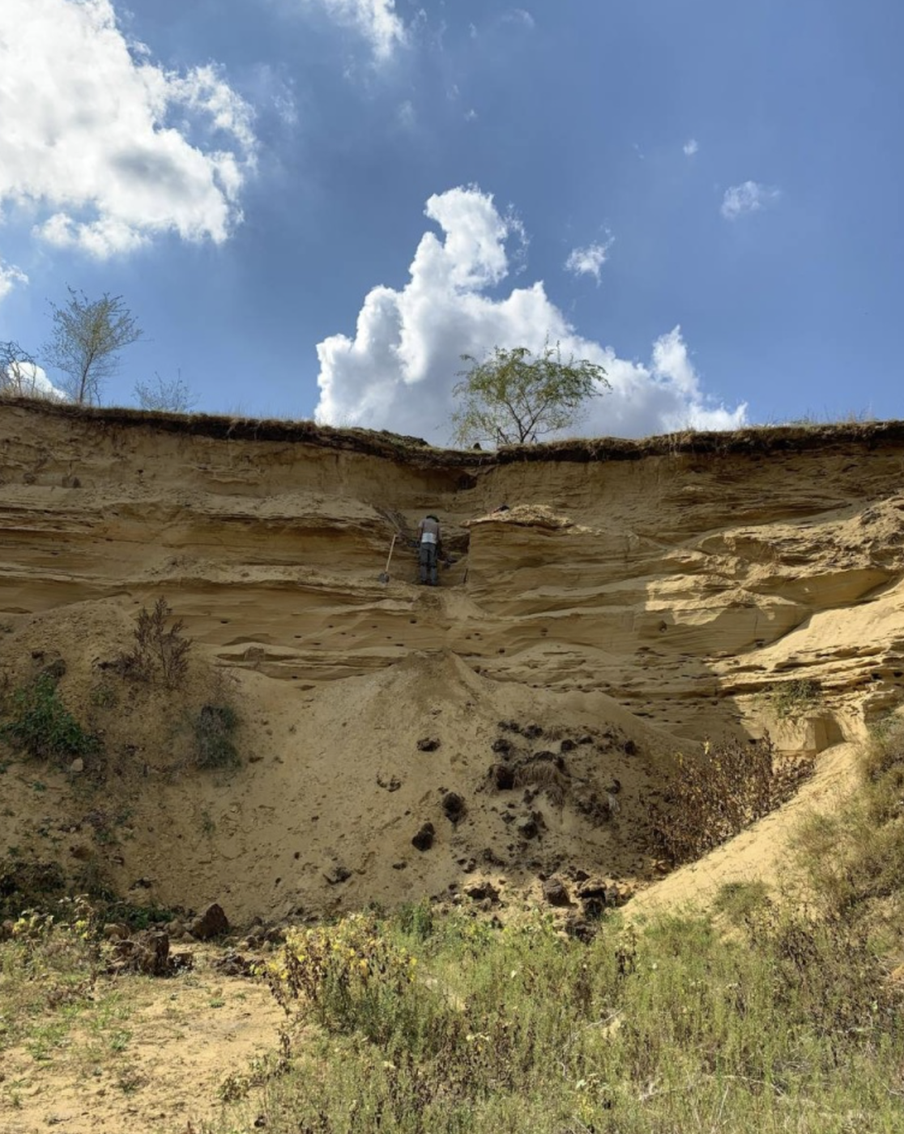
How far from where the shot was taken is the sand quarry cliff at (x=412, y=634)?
9.74m

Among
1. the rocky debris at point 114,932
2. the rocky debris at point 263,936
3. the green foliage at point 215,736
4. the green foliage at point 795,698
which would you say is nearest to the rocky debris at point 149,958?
the rocky debris at point 114,932

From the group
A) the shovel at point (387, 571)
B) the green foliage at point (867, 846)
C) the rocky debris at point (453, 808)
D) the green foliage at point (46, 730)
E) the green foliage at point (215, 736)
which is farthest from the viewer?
the shovel at point (387, 571)

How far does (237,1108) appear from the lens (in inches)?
153

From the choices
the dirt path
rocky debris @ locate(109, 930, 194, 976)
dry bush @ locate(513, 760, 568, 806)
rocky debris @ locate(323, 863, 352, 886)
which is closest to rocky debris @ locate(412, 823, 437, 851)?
rocky debris @ locate(323, 863, 352, 886)

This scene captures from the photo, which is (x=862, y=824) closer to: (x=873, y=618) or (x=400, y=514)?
(x=873, y=618)

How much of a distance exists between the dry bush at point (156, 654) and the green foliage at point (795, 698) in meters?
8.91

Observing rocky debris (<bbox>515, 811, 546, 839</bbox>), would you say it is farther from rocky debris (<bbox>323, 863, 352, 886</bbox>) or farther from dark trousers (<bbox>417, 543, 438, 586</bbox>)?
dark trousers (<bbox>417, 543, 438, 586</bbox>)

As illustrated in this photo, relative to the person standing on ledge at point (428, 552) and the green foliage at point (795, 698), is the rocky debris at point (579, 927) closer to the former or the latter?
the green foliage at point (795, 698)

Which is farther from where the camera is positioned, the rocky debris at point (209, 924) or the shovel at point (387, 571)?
the shovel at point (387, 571)

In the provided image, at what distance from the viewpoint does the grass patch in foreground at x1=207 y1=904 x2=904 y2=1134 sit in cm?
365

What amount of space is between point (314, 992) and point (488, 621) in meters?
8.35

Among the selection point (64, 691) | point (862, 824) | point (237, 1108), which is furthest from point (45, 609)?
point (862, 824)

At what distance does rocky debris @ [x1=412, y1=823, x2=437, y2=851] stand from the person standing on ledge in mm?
5405

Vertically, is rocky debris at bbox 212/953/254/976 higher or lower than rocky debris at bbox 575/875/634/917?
lower
